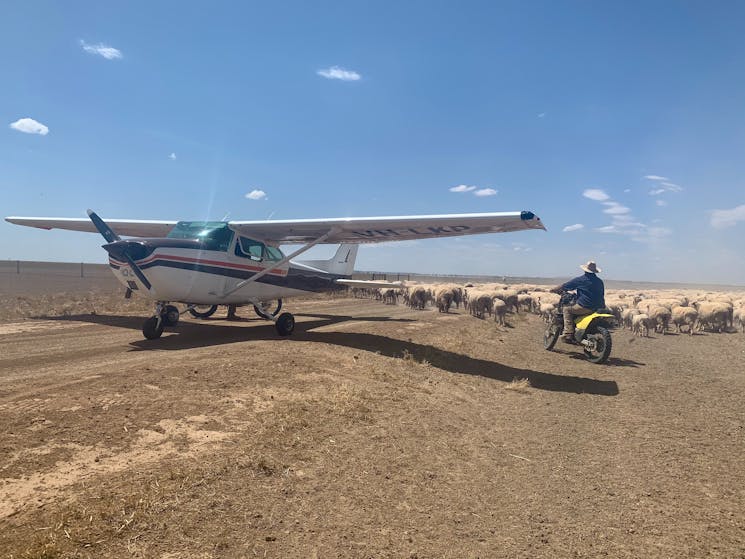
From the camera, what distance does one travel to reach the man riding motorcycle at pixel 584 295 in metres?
12.6

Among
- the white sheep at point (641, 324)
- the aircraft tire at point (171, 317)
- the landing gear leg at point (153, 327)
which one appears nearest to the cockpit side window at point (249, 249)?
the aircraft tire at point (171, 317)

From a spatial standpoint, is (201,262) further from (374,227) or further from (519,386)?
(519,386)

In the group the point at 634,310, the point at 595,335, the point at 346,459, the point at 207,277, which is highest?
the point at 207,277

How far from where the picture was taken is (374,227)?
11.9 metres

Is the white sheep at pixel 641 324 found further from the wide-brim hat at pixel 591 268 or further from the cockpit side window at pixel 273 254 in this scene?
Result: the cockpit side window at pixel 273 254

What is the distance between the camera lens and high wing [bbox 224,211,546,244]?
9.83 meters

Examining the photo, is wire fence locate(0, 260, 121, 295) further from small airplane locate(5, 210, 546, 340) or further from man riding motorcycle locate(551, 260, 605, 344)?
man riding motorcycle locate(551, 260, 605, 344)

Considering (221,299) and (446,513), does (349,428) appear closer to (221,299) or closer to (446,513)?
(446,513)

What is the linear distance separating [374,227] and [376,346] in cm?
328

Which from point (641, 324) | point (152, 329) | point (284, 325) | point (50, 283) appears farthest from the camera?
point (50, 283)

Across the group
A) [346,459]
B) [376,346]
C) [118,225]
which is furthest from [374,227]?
[118,225]

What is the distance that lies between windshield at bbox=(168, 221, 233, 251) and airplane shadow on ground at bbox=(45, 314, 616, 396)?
264 cm

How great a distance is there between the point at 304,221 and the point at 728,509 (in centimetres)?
1073

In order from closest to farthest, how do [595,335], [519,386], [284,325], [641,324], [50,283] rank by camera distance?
[519,386], [595,335], [284,325], [641,324], [50,283]
